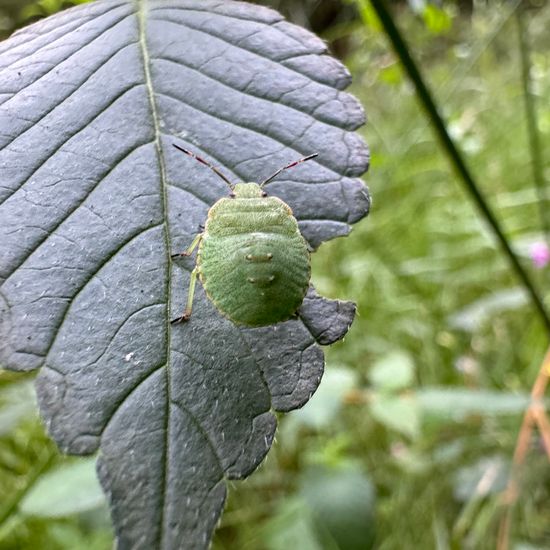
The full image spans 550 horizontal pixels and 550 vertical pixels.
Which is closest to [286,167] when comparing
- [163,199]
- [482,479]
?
[163,199]

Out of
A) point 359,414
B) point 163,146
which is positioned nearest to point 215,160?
point 163,146

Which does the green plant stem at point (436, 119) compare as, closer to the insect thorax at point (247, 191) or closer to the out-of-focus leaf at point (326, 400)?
the insect thorax at point (247, 191)

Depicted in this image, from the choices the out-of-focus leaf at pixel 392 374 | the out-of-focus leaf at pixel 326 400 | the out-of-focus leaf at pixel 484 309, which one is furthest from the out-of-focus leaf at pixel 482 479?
the out-of-focus leaf at pixel 484 309

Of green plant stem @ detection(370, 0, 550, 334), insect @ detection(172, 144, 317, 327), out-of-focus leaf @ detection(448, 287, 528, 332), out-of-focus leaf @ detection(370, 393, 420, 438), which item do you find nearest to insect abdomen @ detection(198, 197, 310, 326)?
insect @ detection(172, 144, 317, 327)

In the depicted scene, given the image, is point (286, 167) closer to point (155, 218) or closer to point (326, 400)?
point (155, 218)

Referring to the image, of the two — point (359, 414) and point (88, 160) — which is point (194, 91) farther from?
point (359, 414)
